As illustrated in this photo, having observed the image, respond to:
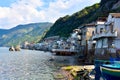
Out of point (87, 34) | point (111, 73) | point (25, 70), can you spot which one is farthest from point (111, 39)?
point (87, 34)

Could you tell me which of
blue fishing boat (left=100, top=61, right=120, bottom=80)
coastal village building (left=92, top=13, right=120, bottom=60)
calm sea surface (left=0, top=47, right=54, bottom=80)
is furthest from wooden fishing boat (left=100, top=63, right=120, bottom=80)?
coastal village building (left=92, top=13, right=120, bottom=60)

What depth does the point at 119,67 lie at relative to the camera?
28375 mm

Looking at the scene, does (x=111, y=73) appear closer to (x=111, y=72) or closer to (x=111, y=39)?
(x=111, y=72)

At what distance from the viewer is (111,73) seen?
28.7 meters

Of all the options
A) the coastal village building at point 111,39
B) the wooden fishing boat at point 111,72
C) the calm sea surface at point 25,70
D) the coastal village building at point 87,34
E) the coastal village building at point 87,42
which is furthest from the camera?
the coastal village building at point 87,34

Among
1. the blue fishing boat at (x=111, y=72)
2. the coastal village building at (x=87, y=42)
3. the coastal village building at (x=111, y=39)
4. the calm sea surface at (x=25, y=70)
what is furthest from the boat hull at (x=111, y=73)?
the coastal village building at (x=87, y=42)

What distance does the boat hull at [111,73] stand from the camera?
2805cm

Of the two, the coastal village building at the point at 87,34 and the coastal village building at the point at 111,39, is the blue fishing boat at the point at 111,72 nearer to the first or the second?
the coastal village building at the point at 111,39

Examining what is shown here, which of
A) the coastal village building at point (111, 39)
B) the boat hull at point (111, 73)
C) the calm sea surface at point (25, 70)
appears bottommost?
the calm sea surface at point (25, 70)

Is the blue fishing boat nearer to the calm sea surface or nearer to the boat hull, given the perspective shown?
the boat hull

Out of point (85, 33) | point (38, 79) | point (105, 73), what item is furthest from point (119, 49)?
point (85, 33)

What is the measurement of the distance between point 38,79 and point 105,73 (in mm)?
17254

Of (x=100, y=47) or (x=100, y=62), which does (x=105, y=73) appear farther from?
(x=100, y=47)

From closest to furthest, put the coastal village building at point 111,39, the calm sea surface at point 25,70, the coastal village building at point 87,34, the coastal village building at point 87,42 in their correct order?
1. the calm sea surface at point 25,70
2. the coastal village building at point 111,39
3. the coastal village building at point 87,42
4. the coastal village building at point 87,34
